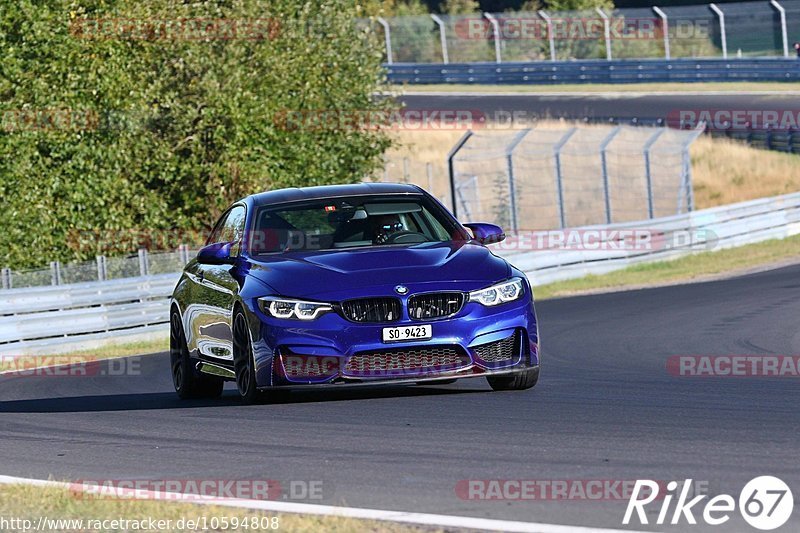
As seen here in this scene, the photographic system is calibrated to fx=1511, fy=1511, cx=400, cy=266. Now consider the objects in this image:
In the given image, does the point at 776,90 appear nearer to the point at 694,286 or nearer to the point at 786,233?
the point at 786,233

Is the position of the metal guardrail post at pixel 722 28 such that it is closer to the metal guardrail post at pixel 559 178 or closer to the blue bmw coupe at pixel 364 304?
the metal guardrail post at pixel 559 178

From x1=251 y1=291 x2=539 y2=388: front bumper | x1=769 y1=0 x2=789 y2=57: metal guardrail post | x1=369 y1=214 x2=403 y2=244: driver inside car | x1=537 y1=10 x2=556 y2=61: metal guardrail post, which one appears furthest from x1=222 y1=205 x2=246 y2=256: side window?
x1=537 y1=10 x2=556 y2=61: metal guardrail post

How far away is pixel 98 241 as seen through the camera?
25.2 meters

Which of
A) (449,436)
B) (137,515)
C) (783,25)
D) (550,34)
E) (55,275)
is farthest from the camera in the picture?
(550,34)

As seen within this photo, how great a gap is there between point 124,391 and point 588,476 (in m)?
7.57

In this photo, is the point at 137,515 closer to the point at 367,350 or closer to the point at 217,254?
the point at 367,350

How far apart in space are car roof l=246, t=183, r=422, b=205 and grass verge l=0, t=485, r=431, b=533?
14.1ft

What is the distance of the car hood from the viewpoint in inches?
380

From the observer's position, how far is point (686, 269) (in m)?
27.2

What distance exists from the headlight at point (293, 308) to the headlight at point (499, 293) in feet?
3.19

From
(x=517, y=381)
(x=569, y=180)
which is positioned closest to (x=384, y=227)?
(x=517, y=381)

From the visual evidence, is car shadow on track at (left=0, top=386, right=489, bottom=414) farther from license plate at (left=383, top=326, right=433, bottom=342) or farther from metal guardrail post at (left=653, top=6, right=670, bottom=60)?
metal guardrail post at (left=653, top=6, right=670, bottom=60)

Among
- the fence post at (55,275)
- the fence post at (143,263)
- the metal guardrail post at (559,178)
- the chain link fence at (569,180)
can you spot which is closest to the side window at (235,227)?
the fence post at (55,275)

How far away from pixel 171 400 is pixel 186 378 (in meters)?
0.31
